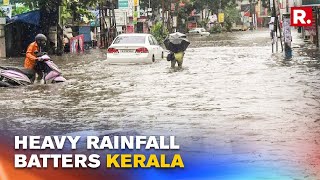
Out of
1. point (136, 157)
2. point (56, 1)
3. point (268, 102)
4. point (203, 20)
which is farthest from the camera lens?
point (203, 20)

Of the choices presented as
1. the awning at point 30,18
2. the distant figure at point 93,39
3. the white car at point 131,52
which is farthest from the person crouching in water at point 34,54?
the distant figure at point 93,39

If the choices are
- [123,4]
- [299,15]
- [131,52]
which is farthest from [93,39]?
[299,15]

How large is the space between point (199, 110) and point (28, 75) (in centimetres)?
555

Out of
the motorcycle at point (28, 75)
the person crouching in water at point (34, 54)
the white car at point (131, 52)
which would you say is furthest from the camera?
the white car at point (131, 52)

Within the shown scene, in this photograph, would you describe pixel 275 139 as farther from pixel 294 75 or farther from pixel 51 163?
pixel 294 75

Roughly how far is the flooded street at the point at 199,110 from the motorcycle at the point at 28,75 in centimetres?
43

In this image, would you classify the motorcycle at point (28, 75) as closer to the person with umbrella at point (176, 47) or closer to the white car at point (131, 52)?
the person with umbrella at point (176, 47)

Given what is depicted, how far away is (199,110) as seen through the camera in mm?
8328

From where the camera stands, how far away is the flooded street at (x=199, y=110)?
18.4 feet

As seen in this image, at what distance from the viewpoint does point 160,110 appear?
8383 mm

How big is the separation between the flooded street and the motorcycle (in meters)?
0.43

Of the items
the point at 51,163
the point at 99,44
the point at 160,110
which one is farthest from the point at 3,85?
the point at 99,44

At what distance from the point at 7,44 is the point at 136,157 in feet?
79.4

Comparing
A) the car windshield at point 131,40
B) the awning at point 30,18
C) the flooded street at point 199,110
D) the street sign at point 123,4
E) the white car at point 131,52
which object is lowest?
the flooded street at point 199,110
